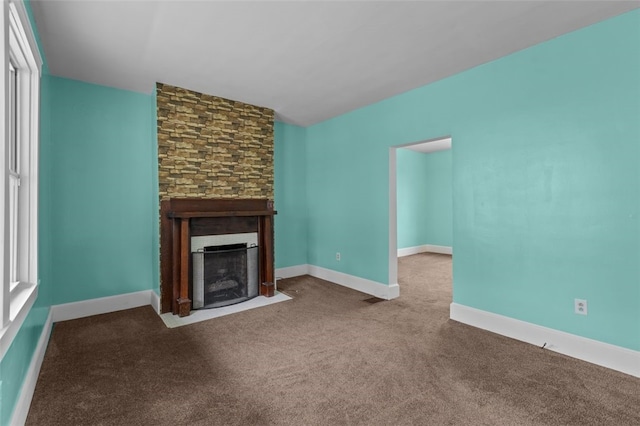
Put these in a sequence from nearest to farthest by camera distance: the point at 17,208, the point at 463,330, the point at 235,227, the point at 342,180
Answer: the point at 17,208 < the point at 463,330 < the point at 235,227 < the point at 342,180

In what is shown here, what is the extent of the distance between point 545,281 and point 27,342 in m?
3.70

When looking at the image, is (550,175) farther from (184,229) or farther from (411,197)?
(411,197)

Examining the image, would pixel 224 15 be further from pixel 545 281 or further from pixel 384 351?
pixel 545 281

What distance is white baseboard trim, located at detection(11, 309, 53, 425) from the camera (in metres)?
1.58

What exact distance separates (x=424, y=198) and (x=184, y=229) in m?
6.20

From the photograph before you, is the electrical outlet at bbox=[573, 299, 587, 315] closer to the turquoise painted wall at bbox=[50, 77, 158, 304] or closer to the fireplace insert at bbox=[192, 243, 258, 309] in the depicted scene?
the fireplace insert at bbox=[192, 243, 258, 309]

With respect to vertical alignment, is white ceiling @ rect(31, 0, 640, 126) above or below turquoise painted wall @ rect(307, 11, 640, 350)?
above

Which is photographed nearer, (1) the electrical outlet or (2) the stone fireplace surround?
(1) the electrical outlet

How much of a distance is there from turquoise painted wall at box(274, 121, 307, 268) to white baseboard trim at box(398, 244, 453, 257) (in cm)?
302

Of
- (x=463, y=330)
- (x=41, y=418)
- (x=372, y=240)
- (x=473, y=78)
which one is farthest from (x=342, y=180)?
(x=41, y=418)

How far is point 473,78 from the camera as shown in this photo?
2.99 meters

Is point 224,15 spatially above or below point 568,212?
above

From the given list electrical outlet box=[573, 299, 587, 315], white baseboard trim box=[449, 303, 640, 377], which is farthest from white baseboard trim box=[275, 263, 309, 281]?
electrical outlet box=[573, 299, 587, 315]

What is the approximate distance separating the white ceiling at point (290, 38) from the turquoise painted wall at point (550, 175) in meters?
0.24
